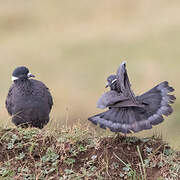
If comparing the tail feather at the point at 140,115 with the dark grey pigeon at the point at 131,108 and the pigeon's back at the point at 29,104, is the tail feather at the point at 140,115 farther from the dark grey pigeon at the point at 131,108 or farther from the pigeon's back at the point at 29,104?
the pigeon's back at the point at 29,104

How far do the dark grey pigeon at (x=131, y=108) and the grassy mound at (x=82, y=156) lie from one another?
0.30 m

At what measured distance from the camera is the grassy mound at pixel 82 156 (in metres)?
5.93

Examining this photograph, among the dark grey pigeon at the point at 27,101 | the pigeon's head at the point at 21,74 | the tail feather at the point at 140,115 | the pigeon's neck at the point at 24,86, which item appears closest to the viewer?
the tail feather at the point at 140,115

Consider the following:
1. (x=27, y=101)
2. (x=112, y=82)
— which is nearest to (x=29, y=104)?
(x=27, y=101)

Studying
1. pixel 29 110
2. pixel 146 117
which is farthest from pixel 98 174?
pixel 29 110

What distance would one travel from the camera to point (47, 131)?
6.54 meters

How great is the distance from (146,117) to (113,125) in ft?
1.25

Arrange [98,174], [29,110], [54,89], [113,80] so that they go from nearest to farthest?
[98,174] < [113,80] < [29,110] < [54,89]

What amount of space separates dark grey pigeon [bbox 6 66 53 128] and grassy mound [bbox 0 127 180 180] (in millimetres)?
1802

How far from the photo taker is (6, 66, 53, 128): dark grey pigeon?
8367 millimetres

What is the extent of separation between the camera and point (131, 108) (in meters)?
6.12

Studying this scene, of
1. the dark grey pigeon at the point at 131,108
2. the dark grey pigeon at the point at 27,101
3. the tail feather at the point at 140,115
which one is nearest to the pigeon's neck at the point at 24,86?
the dark grey pigeon at the point at 27,101

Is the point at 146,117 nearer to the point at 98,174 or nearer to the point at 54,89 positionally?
the point at 98,174

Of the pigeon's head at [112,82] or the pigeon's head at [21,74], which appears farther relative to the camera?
the pigeon's head at [21,74]
